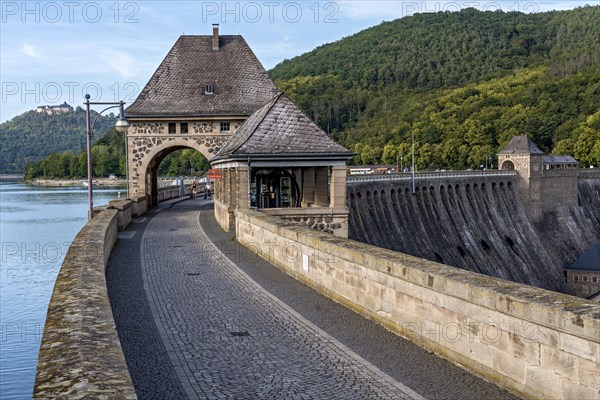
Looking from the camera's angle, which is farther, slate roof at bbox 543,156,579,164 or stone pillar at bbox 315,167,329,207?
slate roof at bbox 543,156,579,164

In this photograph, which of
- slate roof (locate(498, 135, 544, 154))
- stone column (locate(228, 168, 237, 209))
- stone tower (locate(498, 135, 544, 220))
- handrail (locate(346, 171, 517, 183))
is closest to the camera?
stone column (locate(228, 168, 237, 209))

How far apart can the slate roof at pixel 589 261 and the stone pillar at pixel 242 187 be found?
4382 centimetres

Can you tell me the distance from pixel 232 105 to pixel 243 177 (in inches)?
549

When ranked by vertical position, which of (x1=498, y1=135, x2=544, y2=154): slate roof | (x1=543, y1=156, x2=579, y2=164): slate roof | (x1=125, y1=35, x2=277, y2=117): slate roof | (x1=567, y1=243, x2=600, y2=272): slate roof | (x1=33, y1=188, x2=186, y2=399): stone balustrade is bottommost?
(x1=567, y1=243, x2=600, y2=272): slate roof

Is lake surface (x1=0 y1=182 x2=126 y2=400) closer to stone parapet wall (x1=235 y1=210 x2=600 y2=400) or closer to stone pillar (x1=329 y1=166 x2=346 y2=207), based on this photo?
stone parapet wall (x1=235 y1=210 x2=600 y2=400)

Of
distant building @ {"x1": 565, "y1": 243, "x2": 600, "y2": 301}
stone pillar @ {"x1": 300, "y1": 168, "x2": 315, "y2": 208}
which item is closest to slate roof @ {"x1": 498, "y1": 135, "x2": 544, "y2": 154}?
distant building @ {"x1": 565, "y1": 243, "x2": 600, "y2": 301}

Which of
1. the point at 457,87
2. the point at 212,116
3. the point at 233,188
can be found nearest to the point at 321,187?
the point at 233,188

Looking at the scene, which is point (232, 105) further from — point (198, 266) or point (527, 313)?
point (527, 313)

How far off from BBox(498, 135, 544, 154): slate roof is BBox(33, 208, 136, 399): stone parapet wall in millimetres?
60031

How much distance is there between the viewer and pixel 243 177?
21344 mm

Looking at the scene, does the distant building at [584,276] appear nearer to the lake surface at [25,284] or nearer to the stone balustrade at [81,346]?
the lake surface at [25,284]

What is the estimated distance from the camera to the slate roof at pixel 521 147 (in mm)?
64938

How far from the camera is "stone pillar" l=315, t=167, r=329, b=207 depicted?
24.4 meters

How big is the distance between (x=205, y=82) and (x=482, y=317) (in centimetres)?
3011
